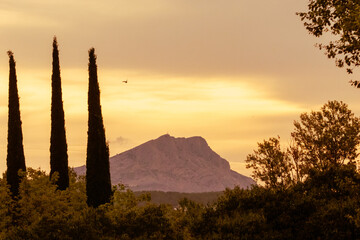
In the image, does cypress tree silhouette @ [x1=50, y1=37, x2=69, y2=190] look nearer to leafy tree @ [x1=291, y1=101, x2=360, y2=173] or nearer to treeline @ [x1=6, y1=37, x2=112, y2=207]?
treeline @ [x1=6, y1=37, x2=112, y2=207]

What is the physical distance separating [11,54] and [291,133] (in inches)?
1328

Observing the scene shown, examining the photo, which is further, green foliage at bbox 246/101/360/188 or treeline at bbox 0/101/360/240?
green foliage at bbox 246/101/360/188

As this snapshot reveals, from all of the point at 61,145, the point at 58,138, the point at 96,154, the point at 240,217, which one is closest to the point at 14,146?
the point at 58,138

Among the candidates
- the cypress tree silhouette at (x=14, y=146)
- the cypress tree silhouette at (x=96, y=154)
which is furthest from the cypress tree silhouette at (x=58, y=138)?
the cypress tree silhouette at (x=96, y=154)

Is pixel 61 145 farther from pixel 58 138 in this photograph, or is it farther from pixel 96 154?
pixel 96 154

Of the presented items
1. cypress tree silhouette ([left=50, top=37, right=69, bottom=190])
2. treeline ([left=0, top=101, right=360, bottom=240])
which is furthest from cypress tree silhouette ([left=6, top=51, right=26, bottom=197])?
treeline ([left=0, top=101, right=360, bottom=240])

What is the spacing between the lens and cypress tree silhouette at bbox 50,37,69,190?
53125mm

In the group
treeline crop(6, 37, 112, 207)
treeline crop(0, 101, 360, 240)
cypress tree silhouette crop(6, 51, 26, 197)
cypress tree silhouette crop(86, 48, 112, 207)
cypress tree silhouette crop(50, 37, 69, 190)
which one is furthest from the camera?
cypress tree silhouette crop(50, 37, 69, 190)

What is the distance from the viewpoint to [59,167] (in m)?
53.2

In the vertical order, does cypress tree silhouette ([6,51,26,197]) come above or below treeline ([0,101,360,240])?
above

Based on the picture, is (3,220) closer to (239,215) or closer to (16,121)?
(16,121)

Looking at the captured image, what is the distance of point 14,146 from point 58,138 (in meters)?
4.07

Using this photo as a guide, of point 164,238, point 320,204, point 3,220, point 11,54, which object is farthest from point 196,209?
point 11,54

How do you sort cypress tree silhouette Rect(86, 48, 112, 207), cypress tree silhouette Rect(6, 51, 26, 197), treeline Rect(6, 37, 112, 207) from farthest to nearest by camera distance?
cypress tree silhouette Rect(6, 51, 26, 197) → treeline Rect(6, 37, 112, 207) → cypress tree silhouette Rect(86, 48, 112, 207)
